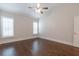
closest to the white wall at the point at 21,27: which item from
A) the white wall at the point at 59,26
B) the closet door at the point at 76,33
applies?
the white wall at the point at 59,26

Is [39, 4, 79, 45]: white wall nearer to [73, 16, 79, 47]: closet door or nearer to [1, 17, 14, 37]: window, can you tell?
→ [73, 16, 79, 47]: closet door

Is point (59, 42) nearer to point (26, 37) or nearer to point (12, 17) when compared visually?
point (26, 37)

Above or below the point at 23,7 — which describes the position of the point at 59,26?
below

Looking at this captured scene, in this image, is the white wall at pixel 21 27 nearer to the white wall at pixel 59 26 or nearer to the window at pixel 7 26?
the window at pixel 7 26

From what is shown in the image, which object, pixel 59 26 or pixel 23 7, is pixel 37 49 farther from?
pixel 23 7

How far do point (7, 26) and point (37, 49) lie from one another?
461mm

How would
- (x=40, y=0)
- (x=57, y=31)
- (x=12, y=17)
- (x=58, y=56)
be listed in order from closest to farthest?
(x=40, y=0) < (x=58, y=56) < (x=12, y=17) < (x=57, y=31)

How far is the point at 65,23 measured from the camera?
3.99ft

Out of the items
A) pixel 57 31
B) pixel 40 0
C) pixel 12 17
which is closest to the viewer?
pixel 40 0

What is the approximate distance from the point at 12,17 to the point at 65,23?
68 cm

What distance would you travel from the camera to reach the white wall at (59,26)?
1.16 m

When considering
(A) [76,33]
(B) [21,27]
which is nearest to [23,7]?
(B) [21,27]

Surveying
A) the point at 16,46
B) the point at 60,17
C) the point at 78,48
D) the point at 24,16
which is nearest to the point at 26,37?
the point at 16,46

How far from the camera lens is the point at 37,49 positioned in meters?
1.13
